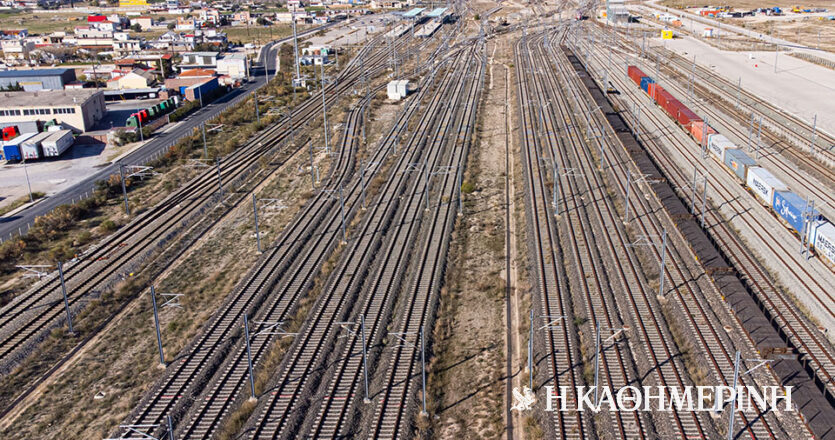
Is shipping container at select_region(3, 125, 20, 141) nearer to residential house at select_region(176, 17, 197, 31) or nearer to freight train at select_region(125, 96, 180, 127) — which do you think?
freight train at select_region(125, 96, 180, 127)

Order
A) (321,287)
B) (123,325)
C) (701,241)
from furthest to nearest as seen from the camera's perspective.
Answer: (701,241), (321,287), (123,325)

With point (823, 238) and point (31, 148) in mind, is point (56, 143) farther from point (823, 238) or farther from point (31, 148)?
point (823, 238)

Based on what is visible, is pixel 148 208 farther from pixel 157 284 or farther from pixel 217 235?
pixel 157 284

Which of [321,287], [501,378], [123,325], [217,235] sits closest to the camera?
[501,378]

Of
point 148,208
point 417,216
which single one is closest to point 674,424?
point 417,216

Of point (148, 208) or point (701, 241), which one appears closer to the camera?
point (701, 241)

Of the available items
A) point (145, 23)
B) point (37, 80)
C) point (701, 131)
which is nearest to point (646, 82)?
point (701, 131)
